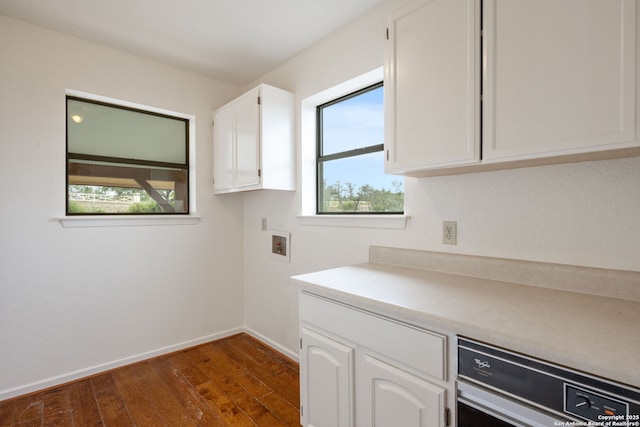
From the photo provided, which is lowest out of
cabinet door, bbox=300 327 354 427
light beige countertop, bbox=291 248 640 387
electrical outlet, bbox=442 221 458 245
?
cabinet door, bbox=300 327 354 427

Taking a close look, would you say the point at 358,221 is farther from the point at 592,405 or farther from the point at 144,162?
the point at 144,162

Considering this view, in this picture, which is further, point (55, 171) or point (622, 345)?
point (55, 171)

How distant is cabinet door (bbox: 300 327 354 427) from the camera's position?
134 centimetres

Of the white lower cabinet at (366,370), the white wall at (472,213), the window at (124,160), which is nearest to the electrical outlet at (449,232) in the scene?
the white wall at (472,213)

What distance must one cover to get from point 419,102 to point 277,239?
1.75 m

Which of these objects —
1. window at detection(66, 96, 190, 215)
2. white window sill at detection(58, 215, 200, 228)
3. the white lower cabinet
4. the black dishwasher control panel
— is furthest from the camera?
window at detection(66, 96, 190, 215)

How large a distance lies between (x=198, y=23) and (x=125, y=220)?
1594 mm

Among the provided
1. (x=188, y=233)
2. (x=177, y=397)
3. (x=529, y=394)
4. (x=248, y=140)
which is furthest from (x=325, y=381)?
(x=188, y=233)

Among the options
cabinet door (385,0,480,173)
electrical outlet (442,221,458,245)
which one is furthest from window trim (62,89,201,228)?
electrical outlet (442,221,458,245)

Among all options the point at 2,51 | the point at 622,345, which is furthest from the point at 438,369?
the point at 2,51

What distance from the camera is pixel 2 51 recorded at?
205 centimetres

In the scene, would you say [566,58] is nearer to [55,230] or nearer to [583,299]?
[583,299]

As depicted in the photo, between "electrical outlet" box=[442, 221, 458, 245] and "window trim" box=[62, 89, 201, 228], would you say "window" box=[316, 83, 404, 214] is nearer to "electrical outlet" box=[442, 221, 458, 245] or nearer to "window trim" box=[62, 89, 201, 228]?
"electrical outlet" box=[442, 221, 458, 245]

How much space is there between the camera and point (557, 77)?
3.42 feet
